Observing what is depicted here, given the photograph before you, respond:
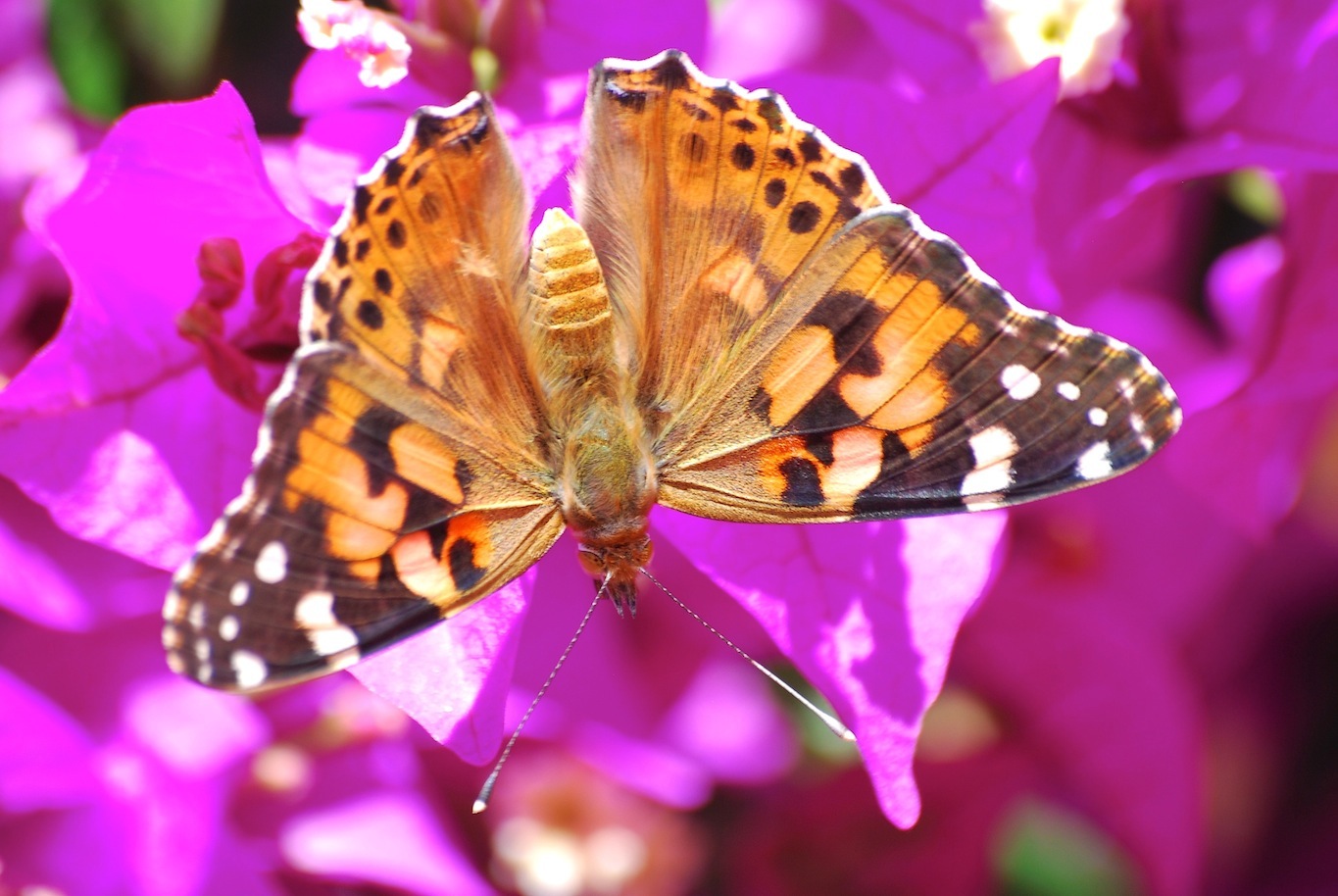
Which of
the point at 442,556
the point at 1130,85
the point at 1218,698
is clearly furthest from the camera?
the point at 1218,698

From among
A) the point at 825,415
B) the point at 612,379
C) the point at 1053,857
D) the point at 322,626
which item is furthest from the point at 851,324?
the point at 1053,857

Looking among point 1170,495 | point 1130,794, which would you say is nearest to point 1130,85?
point 1170,495

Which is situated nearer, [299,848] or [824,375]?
[824,375]

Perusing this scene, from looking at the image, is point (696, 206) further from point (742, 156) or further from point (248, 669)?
point (248, 669)

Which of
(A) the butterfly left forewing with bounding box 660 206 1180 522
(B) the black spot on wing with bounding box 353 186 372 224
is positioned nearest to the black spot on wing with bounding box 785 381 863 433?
(A) the butterfly left forewing with bounding box 660 206 1180 522

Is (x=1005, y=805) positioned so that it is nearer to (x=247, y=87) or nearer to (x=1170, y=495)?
(x=1170, y=495)

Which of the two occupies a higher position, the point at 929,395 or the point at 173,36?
the point at 929,395

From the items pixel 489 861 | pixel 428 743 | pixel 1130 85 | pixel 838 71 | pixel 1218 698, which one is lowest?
pixel 489 861
